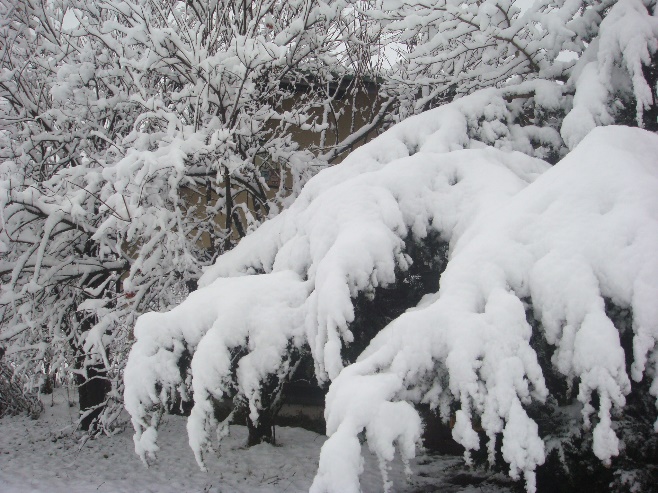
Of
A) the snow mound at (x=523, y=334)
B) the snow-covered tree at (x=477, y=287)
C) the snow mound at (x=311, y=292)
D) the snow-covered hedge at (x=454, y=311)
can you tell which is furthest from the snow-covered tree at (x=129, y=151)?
the snow mound at (x=523, y=334)

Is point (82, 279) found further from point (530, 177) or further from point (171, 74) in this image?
point (530, 177)

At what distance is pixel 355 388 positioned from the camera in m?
2.11

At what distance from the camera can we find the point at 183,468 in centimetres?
675

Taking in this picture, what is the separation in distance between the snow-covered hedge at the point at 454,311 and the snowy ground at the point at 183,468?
12.1 ft

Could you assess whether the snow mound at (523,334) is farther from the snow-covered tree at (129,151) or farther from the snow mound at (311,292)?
the snow-covered tree at (129,151)

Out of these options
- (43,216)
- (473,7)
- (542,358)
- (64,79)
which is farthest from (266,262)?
(64,79)

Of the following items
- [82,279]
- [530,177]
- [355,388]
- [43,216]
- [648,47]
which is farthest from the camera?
[82,279]

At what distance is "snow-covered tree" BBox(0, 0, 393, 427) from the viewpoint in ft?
17.1

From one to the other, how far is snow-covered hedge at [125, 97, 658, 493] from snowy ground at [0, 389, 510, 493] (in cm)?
370

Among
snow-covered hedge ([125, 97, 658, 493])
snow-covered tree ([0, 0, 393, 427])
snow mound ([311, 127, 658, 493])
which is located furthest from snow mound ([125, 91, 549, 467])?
snow-covered tree ([0, 0, 393, 427])

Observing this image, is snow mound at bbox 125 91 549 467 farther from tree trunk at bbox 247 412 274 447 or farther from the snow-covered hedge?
tree trunk at bbox 247 412 274 447

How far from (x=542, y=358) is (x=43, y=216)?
5.43 m

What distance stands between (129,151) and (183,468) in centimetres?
450

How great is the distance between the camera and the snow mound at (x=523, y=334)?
196cm
